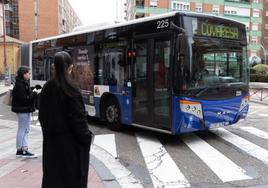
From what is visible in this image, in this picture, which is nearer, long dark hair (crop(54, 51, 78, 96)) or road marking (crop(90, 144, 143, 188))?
long dark hair (crop(54, 51, 78, 96))

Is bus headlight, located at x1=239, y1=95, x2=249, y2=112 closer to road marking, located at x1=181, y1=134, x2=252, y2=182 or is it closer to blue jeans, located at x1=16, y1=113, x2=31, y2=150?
road marking, located at x1=181, y1=134, x2=252, y2=182

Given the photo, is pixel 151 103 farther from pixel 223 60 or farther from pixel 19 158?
pixel 19 158

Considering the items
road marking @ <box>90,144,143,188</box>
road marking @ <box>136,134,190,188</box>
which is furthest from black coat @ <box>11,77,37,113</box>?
road marking @ <box>136,134,190,188</box>

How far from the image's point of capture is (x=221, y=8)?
2505 inches

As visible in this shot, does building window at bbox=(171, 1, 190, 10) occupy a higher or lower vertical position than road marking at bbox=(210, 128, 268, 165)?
higher

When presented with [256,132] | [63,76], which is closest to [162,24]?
[256,132]

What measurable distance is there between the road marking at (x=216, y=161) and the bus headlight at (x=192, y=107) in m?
0.73


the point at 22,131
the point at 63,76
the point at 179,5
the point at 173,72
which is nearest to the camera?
the point at 63,76

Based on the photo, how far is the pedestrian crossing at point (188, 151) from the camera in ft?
18.9

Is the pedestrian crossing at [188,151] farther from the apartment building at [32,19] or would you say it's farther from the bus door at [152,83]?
the apartment building at [32,19]

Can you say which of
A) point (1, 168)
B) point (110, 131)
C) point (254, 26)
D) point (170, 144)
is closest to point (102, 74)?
point (110, 131)

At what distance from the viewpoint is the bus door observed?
7684 mm

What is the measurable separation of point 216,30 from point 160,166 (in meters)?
3.46

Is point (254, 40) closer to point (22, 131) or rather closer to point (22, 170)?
point (22, 131)
